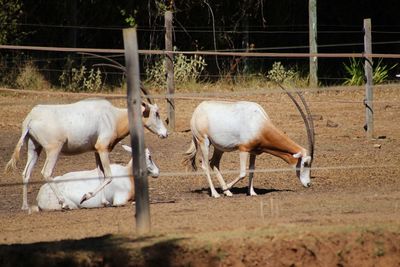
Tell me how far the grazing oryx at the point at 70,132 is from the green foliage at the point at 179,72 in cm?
903

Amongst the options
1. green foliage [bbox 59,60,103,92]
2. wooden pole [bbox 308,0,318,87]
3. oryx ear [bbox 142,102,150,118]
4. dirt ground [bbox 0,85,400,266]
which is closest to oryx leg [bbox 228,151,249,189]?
dirt ground [bbox 0,85,400,266]

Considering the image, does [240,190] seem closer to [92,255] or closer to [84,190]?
[84,190]

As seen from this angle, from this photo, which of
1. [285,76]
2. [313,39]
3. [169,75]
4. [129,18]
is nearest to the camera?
[169,75]

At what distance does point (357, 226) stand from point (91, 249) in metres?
2.16

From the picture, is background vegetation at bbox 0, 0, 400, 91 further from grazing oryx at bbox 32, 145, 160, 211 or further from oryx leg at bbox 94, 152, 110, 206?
grazing oryx at bbox 32, 145, 160, 211

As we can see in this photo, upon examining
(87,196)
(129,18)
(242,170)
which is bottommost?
(87,196)

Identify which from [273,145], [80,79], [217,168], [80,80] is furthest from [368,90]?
[80,80]

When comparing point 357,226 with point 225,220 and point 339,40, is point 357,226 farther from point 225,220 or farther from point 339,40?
point 339,40

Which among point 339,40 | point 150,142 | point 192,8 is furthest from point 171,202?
point 339,40

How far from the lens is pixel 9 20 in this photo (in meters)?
21.1

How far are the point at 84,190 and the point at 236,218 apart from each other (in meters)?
2.75

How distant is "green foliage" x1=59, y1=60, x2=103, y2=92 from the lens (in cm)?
2045

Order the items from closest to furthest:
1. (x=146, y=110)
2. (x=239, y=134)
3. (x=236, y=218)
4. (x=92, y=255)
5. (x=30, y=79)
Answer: (x=92, y=255)
(x=236, y=218)
(x=239, y=134)
(x=146, y=110)
(x=30, y=79)

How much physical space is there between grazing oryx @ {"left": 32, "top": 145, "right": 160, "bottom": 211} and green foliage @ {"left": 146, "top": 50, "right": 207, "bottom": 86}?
29.7ft
